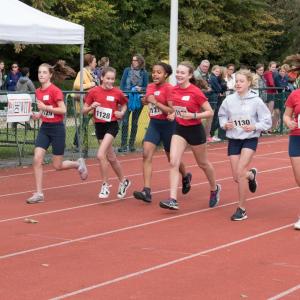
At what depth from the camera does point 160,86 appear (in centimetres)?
1253

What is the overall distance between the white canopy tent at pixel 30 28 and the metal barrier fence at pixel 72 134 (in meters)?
1.11

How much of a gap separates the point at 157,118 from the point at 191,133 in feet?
2.89

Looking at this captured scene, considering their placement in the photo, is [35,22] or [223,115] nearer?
[223,115]

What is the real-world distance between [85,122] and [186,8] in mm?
34294

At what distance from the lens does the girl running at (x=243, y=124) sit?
11.2 metres

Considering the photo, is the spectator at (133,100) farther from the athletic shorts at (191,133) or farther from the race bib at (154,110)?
the athletic shorts at (191,133)

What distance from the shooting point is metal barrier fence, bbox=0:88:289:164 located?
1766cm

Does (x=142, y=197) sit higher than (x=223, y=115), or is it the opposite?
(x=223, y=115)

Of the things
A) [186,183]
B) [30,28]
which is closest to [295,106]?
[186,183]

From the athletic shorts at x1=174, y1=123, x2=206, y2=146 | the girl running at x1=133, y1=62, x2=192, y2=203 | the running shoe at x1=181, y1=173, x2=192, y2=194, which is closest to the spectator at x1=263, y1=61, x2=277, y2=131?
the running shoe at x1=181, y1=173, x2=192, y2=194

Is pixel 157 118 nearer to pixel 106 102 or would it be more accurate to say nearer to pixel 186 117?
pixel 106 102

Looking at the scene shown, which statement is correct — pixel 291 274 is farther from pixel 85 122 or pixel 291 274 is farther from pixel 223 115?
pixel 85 122

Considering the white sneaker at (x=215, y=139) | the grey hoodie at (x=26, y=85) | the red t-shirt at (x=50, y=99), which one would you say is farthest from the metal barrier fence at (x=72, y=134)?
the red t-shirt at (x=50, y=99)

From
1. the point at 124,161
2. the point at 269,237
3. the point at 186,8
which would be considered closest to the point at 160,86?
the point at 269,237
